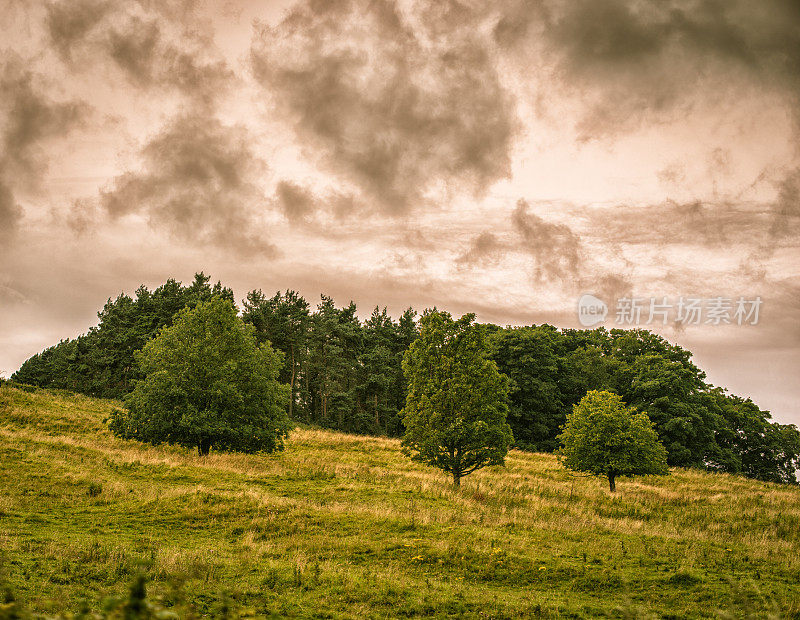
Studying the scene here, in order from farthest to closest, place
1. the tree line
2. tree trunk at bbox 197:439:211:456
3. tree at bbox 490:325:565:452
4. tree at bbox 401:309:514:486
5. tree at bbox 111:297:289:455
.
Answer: tree at bbox 490:325:565:452
the tree line
tree trunk at bbox 197:439:211:456
tree at bbox 111:297:289:455
tree at bbox 401:309:514:486

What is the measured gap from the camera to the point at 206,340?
34000 millimetres

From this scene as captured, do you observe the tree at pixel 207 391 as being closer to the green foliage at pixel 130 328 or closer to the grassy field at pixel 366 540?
the grassy field at pixel 366 540

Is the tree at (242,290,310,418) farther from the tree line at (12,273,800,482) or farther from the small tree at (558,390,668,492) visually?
the small tree at (558,390,668,492)

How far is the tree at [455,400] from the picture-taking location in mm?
27844

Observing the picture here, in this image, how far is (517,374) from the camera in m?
67.9

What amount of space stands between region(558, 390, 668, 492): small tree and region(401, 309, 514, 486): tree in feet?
19.9

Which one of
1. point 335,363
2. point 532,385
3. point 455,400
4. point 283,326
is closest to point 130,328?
point 283,326

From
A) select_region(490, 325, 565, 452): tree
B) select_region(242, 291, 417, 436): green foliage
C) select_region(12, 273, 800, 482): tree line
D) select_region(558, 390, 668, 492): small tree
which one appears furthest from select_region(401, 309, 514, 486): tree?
select_region(242, 291, 417, 436): green foliage

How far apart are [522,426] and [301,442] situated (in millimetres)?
34067

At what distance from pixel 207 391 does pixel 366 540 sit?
19.2 metres

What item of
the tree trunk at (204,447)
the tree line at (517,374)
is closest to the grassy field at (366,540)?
the tree trunk at (204,447)

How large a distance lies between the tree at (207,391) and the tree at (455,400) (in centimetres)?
1068

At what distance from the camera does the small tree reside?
3069cm

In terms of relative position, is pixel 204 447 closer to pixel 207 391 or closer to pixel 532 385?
pixel 207 391
